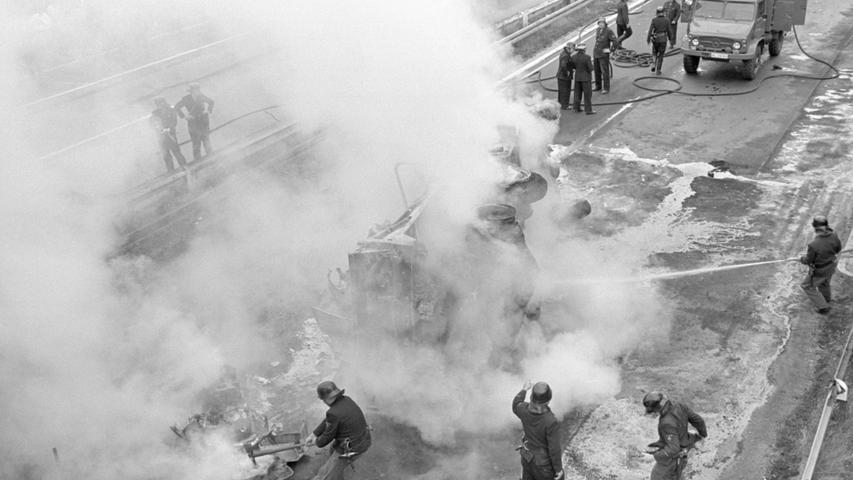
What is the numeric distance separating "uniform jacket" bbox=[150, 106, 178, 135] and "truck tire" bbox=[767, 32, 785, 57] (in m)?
12.5

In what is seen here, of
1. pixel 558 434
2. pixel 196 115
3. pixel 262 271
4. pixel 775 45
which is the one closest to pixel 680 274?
pixel 558 434

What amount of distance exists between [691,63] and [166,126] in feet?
35.0

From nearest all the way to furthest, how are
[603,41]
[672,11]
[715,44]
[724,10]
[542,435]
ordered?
[542,435]
[603,41]
[715,44]
[724,10]
[672,11]

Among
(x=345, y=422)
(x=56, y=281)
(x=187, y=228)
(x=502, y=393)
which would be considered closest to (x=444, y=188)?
(x=502, y=393)

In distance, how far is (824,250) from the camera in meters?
8.20

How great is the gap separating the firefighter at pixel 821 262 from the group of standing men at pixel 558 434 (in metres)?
3.36

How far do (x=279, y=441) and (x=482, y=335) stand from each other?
2.08 metres

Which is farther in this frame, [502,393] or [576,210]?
[576,210]

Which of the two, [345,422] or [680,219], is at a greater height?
[345,422]

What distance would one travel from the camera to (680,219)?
1095cm

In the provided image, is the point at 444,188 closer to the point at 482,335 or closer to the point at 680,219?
the point at 482,335

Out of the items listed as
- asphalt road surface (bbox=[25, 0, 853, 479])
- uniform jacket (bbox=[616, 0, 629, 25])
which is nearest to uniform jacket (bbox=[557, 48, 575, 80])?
asphalt road surface (bbox=[25, 0, 853, 479])

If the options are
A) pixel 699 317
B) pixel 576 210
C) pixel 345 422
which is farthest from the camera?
pixel 576 210

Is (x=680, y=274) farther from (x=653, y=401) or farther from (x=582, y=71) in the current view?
(x=582, y=71)
